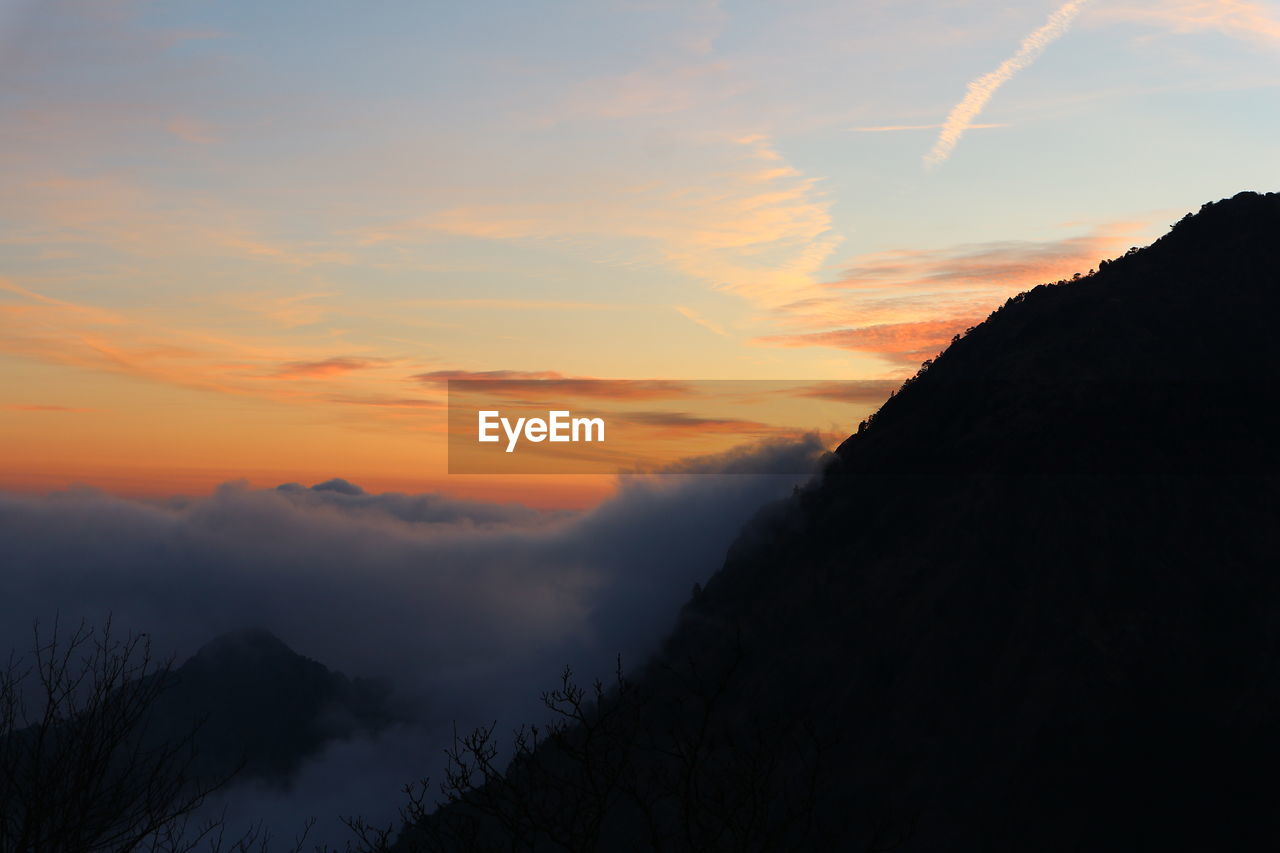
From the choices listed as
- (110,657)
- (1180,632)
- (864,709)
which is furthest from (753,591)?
(110,657)

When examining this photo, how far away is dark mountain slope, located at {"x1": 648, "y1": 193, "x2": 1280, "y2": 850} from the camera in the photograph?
246ft

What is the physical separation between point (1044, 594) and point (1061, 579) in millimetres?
2159

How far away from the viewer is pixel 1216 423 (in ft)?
331

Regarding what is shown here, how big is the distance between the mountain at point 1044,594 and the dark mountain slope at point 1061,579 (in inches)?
9.1

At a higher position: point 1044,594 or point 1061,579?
point 1061,579

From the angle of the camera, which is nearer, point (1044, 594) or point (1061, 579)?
point (1044, 594)

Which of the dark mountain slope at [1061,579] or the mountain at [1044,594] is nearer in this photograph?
the mountain at [1044,594]

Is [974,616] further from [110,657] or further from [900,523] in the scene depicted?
[110,657]

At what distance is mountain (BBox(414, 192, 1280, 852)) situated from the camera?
74.9 metres

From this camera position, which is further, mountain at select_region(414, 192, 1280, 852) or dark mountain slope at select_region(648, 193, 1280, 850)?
dark mountain slope at select_region(648, 193, 1280, 850)

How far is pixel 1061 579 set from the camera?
3494 inches

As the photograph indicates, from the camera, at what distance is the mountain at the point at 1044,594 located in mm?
74875

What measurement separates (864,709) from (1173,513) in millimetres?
33647

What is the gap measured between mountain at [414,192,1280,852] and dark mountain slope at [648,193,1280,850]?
0.23m
